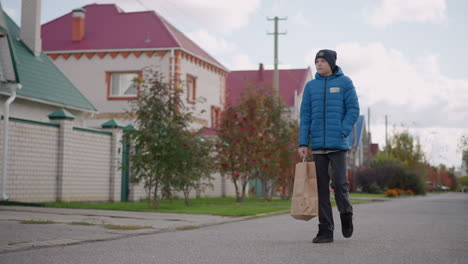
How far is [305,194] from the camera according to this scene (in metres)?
6.98

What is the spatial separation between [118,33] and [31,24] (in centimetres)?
1080

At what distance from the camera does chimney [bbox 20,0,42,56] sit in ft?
67.5

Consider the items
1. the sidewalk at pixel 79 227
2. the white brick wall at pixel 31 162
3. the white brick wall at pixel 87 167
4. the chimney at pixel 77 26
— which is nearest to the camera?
the sidewalk at pixel 79 227

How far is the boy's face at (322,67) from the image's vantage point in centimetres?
711

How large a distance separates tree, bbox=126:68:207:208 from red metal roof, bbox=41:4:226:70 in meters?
15.9

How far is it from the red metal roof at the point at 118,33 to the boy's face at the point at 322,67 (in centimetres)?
2316

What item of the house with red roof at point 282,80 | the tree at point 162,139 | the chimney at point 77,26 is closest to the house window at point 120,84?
the chimney at point 77,26

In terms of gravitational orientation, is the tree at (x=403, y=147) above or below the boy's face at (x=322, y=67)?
above

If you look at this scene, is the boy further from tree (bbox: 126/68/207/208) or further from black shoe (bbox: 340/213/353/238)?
tree (bbox: 126/68/207/208)

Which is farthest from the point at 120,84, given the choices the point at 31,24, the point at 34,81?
the point at 34,81

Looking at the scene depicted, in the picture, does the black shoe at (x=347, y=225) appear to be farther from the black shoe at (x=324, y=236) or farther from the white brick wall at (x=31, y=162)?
the white brick wall at (x=31, y=162)

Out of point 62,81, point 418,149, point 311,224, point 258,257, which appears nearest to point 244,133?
point 62,81

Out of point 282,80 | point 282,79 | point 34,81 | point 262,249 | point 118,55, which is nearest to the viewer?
point 262,249

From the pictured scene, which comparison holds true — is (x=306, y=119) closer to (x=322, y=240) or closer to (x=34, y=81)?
(x=322, y=240)
